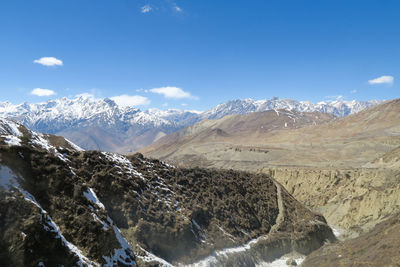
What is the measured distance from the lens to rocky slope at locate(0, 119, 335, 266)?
12.7 metres

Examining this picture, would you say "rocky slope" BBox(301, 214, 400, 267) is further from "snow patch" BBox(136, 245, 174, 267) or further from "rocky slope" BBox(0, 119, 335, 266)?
"snow patch" BBox(136, 245, 174, 267)

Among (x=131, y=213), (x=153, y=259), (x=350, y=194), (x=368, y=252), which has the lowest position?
(x=368, y=252)

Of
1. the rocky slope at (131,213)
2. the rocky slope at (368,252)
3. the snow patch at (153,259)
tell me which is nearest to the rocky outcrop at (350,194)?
the rocky slope at (131,213)

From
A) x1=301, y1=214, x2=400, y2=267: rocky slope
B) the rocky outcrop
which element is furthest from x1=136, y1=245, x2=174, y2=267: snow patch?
the rocky outcrop

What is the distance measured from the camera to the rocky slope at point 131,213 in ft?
41.6

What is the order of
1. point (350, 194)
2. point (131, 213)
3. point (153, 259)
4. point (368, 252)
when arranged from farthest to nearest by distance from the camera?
point (350, 194) < point (131, 213) < point (368, 252) < point (153, 259)

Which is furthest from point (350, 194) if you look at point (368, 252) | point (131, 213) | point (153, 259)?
point (131, 213)

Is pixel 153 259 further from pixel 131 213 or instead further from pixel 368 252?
pixel 368 252

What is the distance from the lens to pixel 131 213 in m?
23.3

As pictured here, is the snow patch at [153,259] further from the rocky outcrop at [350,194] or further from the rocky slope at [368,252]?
the rocky outcrop at [350,194]

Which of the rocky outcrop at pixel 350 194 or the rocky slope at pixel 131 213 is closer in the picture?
the rocky slope at pixel 131 213

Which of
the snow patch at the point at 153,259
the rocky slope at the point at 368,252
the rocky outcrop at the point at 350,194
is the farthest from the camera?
the rocky outcrop at the point at 350,194

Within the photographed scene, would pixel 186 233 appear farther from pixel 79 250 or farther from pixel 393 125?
pixel 393 125

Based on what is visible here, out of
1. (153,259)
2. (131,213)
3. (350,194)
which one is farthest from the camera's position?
(350,194)
